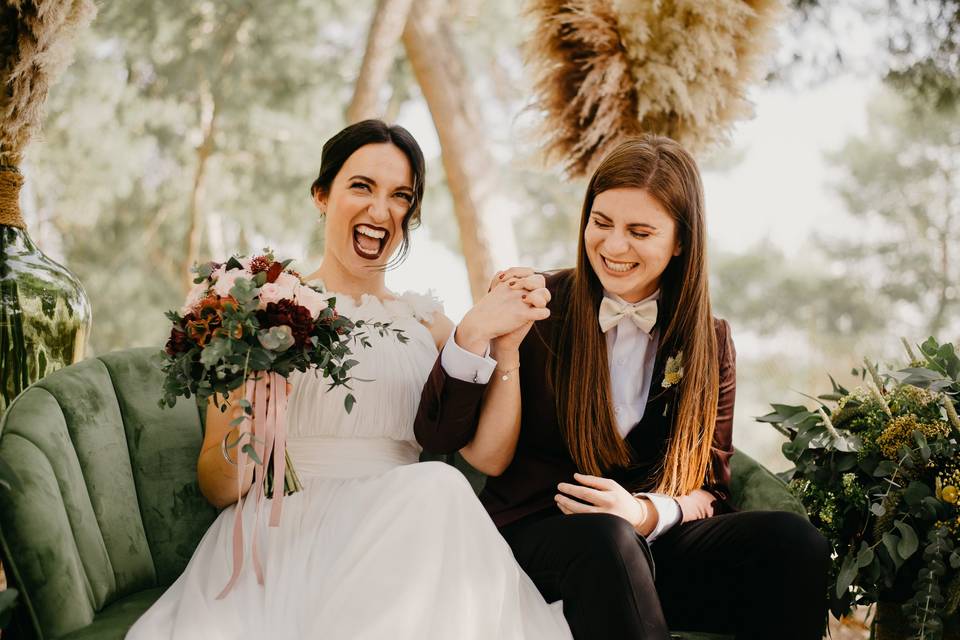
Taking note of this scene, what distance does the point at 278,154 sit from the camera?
11539mm

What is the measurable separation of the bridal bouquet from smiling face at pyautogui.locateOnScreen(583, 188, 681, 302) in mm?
763

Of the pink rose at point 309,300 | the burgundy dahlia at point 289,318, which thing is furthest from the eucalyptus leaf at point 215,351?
the pink rose at point 309,300

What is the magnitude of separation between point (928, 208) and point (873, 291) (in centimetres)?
187

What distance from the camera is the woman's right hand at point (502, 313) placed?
2.33 m

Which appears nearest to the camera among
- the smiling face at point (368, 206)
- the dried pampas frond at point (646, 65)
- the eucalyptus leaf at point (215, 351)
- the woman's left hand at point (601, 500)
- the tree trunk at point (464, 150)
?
the eucalyptus leaf at point (215, 351)

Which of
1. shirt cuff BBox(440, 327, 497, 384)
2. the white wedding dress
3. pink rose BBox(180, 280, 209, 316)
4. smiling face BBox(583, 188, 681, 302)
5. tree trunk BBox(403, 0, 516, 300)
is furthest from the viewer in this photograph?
tree trunk BBox(403, 0, 516, 300)

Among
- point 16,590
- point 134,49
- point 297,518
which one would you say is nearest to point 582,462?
point 297,518

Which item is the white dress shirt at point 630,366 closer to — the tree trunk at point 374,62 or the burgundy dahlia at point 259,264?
the burgundy dahlia at point 259,264

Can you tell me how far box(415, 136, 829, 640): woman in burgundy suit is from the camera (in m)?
2.17

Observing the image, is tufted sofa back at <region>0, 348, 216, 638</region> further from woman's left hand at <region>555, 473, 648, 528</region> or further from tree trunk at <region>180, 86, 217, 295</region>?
tree trunk at <region>180, 86, 217, 295</region>

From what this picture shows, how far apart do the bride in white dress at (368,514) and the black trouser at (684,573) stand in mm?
100

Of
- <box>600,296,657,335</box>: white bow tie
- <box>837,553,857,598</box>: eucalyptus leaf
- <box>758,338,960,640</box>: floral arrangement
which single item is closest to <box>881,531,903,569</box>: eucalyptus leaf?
<box>758,338,960,640</box>: floral arrangement

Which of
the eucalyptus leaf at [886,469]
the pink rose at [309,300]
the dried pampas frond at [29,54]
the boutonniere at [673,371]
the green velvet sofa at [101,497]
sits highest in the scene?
the dried pampas frond at [29,54]

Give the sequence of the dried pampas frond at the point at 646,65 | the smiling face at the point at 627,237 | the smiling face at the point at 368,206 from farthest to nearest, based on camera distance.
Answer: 1. the dried pampas frond at the point at 646,65
2. the smiling face at the point at 368,206
3. the smiling face at the point at 627,237
